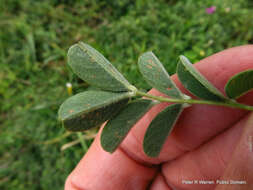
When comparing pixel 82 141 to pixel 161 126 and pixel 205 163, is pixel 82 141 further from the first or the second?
pixel 161 126

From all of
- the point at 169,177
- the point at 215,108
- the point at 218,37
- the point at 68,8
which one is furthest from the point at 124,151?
the point at 68,8

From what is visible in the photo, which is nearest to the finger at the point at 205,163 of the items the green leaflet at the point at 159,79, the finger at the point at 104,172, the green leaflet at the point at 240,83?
the finger at the point at 104,172

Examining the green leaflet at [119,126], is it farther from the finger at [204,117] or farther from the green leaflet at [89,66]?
the finger at [204,117]

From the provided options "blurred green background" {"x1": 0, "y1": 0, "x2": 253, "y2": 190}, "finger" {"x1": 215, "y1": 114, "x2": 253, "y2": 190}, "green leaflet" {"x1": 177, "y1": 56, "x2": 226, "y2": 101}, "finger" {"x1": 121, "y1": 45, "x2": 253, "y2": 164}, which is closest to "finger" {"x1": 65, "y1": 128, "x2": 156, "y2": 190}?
"finger" {"x1": 121, "y1": 45, "x2": 253, "y2": 164}

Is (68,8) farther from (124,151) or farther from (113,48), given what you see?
(124,151)

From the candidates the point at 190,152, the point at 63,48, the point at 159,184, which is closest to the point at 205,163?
the point at 190,152

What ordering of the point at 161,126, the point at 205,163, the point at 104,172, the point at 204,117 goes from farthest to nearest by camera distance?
the point at 104,172
the point at 205,163
the point at 204,117
the point at 161,126
